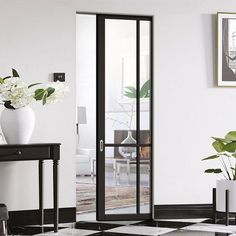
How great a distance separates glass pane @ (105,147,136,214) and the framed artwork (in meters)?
1.22

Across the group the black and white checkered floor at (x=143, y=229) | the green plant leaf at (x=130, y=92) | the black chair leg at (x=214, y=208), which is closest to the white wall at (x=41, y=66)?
the black and white checkered floor at (x=143, y=229)

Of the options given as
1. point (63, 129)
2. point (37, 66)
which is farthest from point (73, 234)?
point (37, 66)

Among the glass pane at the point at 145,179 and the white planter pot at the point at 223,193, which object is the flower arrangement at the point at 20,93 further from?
the white planter pot at the point at 223,193

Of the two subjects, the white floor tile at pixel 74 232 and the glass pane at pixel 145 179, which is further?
the glass pane at pixel 145 179

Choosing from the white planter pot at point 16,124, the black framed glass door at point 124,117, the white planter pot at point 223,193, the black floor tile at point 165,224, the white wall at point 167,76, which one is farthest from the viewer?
the black framed glass door at point 124,117

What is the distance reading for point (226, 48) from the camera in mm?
5738

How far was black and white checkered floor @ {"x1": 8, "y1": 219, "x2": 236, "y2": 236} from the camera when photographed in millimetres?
4867

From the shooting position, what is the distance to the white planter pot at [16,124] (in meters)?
4.79

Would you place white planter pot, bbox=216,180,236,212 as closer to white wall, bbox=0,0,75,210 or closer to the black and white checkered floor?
the black and white checkered floor

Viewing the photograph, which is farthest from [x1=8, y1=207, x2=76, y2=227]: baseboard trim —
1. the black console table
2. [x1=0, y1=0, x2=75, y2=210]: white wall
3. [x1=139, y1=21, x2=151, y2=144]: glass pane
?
[x1=139, y1=21, x2=151, y2=144]: glass pane

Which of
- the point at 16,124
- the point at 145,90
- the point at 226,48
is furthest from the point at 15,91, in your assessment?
the point at 226,48

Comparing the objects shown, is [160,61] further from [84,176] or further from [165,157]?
[84,176]

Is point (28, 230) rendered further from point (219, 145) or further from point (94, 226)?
point (219, 145)

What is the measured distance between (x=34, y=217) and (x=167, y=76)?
6.26 feet
